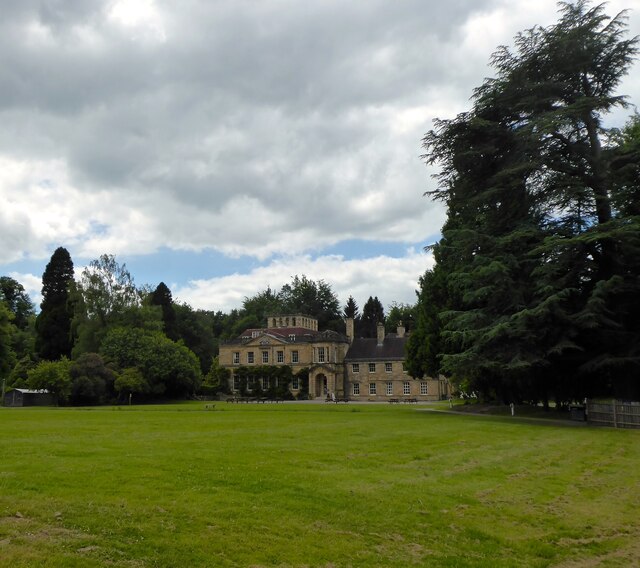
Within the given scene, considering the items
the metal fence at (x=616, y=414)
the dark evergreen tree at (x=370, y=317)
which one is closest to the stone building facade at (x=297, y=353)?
the dark evergreen tree at (x=370, y=317)

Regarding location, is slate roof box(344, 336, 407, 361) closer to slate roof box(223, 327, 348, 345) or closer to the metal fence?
slate roof box(223, 327, 348, 345)

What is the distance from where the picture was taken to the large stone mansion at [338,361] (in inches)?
2972

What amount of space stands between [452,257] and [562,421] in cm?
1033

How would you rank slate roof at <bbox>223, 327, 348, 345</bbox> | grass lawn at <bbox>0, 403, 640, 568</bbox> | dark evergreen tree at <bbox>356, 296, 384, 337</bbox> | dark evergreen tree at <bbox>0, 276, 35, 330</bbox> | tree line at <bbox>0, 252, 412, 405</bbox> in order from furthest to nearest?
dark evergreen tree at <bbox>356, 296, 384, 337</bbox>, dark evergreen tree at <bbox>0, 276, 35, 330</bbox>, slate roof at <bbox>223, 327, 348, 345</bbox>, tree line at <bbox>0, 252, 412, 405</bbox>, grass lawn at <bbox>0, 403, 640, 568</bbox>

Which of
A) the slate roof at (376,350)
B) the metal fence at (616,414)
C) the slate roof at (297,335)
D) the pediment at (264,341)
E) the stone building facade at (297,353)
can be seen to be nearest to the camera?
the metal fence at (616,414)

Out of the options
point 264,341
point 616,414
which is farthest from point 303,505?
point 264,341

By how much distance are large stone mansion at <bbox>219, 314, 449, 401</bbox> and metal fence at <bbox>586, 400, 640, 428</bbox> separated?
44.7 meters

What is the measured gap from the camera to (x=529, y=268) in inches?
1194

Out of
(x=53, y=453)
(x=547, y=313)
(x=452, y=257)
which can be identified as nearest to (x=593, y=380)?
(x=547, y=313)

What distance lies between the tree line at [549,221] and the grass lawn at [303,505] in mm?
12951

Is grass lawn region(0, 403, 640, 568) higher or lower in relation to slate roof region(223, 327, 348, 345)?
lower

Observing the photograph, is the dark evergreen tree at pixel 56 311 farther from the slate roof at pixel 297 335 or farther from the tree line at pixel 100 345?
the slate roof at pixel 297 335

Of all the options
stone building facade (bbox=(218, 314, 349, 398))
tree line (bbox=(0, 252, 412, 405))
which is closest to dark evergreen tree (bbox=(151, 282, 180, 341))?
tree line (bbox=(0, 252, 412, 405))

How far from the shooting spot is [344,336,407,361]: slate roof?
76.4 metres
